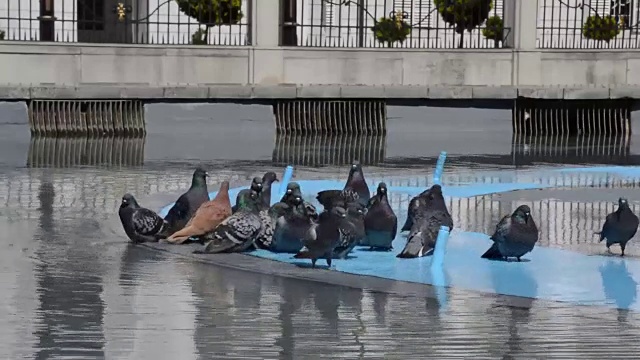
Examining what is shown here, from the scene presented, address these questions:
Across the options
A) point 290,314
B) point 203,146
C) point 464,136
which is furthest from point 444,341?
point 464,136

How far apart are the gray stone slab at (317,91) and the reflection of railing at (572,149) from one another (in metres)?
3.44

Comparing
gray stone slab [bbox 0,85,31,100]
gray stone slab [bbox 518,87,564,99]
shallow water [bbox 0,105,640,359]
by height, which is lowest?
shallow water [bbox 0,105,640,359]

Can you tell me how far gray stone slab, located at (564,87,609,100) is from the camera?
30.2 metres

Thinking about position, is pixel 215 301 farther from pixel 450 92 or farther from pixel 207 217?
pixel 450 92

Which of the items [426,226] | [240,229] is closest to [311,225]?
[240,229]

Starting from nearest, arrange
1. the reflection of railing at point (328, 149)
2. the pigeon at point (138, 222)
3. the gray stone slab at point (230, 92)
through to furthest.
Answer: the pigeon at point (138, 222), the reflection of railing at point (328, 149), the gray stone slab at point (230, 92)

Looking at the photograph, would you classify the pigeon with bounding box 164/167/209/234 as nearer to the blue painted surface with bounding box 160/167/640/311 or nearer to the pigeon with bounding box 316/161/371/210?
the blue painted surface with bounding box 160/167/640/311

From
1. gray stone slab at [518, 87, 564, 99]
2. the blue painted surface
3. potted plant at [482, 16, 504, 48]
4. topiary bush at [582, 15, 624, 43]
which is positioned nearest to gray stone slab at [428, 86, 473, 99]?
gray stone slab at [518, 87, 564, 99]

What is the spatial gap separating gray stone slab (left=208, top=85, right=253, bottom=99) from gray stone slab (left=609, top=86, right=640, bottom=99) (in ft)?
23.8

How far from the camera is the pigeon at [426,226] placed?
13414 millimetres

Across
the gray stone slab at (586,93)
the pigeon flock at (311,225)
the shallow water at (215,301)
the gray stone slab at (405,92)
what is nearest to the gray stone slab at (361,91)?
the gray stone slab at (405,92)

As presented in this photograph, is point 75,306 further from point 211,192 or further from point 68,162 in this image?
A: point 68,162

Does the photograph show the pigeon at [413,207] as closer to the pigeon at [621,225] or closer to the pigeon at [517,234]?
the pigeon at [517,234]

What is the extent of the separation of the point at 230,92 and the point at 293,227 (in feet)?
50.1
